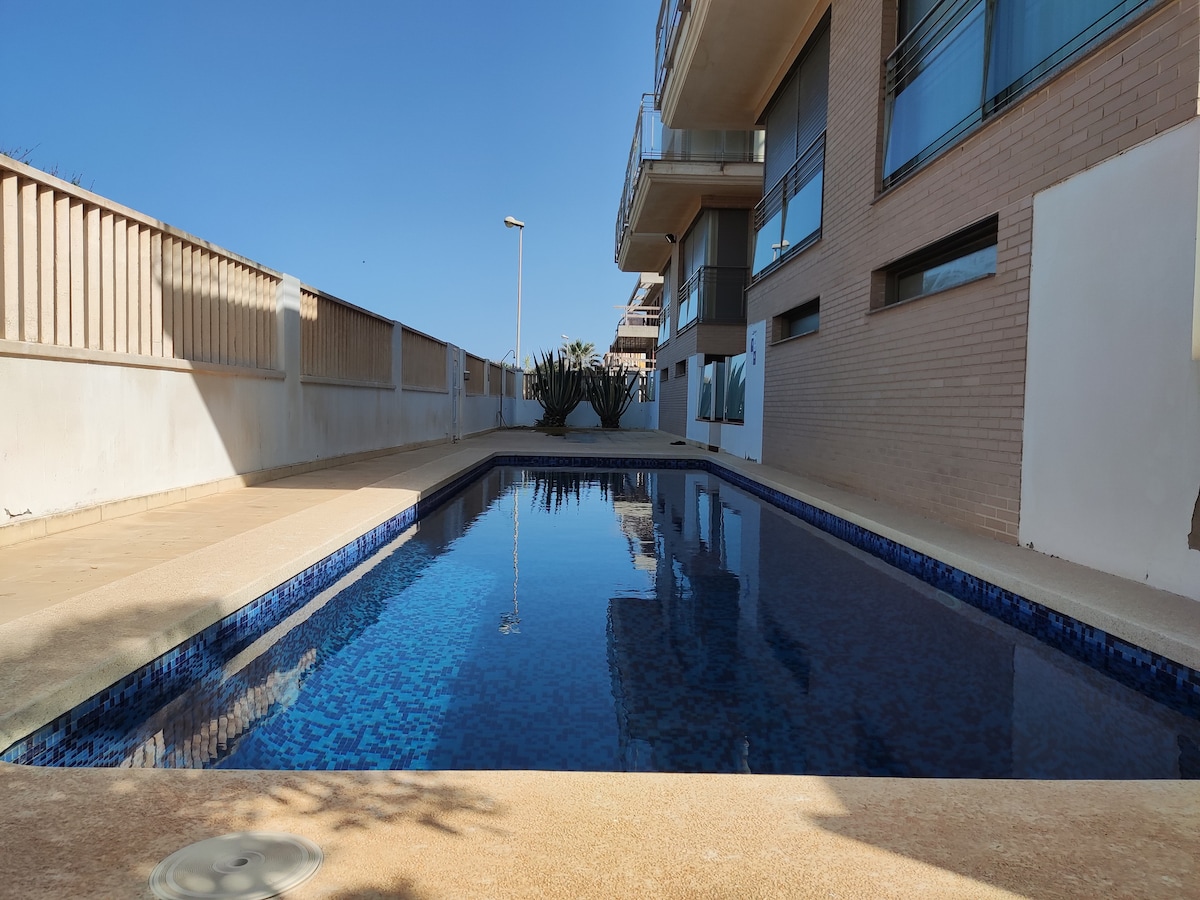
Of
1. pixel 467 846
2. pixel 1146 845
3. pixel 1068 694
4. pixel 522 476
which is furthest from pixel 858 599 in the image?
pixel 522 476

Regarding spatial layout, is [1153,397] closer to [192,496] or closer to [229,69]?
[192,496]

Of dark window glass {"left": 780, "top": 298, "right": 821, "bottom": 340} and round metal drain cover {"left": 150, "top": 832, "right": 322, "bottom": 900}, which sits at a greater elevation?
dark window glass {"left": 780, "top": 298, "right": 821, "bottom": 340}

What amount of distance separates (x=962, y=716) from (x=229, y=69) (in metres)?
32.0

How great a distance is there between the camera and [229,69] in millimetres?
27000

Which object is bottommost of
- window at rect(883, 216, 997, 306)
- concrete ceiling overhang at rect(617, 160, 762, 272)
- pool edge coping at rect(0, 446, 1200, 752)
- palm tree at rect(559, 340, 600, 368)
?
pool edge coping at rect(0, 446, 1200, 752)

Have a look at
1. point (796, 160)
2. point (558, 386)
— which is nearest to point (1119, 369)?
point (796, 160)

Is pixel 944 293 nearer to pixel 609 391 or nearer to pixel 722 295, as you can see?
pixel 722 295

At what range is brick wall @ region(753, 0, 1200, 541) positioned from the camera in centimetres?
389

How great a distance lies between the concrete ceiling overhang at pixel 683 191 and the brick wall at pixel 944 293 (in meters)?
5.54

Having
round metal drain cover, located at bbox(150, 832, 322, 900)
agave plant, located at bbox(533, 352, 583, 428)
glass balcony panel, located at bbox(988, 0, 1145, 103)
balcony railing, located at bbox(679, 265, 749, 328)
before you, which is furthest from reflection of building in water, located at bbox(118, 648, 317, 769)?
agave plant, located at bbox(533, 352, 583, 428)

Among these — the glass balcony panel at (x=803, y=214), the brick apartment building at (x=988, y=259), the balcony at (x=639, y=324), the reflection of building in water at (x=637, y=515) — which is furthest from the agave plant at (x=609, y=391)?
the balcony at (x=639, y=324)

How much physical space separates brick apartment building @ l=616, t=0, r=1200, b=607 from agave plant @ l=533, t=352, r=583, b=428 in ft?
33.0

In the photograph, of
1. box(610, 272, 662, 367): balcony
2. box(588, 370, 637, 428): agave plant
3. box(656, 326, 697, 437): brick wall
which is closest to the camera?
box(656, 326, 697, 437): brick wall

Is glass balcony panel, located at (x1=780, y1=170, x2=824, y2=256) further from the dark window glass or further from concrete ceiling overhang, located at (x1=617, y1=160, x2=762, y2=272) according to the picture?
concrete ceiling overhang, located at (x1=617, y1=160, x2=762, y2=272)
